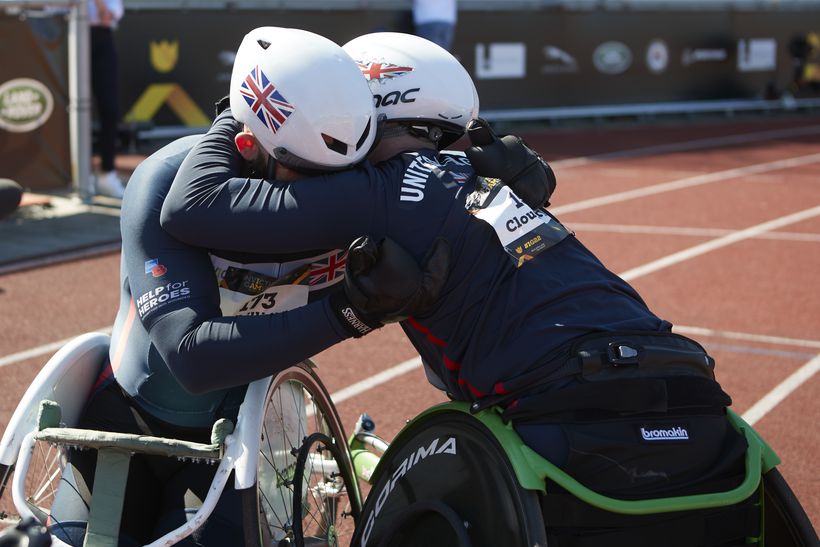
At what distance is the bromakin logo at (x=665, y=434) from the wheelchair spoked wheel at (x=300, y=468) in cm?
98

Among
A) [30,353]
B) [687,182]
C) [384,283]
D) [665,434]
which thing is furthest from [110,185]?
[665,434]

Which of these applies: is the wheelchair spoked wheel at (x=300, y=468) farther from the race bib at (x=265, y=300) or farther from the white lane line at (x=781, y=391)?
the white lane line at (x=781, y=391)

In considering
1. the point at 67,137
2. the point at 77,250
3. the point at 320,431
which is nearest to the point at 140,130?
the point at 67,137

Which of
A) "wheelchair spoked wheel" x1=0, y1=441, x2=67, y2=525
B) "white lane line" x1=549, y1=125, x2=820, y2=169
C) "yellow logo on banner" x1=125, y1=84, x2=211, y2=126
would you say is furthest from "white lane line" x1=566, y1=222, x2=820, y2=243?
"wheelchair spoked wheel" x1=0, y1=441, x2=67, y2=525

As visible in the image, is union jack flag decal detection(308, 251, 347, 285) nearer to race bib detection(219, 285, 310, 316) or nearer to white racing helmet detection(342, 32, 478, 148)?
race bib detection(219, 285, 310, 316)

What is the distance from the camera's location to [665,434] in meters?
2.75

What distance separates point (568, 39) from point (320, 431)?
15729mm

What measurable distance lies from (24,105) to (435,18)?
7056 millimetres

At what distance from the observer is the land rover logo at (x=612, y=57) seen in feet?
62.8

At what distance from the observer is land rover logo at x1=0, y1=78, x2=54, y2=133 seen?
9.95m

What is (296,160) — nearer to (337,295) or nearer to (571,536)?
(337,295)

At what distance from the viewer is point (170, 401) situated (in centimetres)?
327

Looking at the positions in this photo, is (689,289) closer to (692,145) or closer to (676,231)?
(676,231)

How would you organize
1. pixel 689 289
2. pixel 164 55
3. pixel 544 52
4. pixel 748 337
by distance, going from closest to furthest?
pixel 748 337, pixel 689 289, pixel 164 55, pixel 544 52
